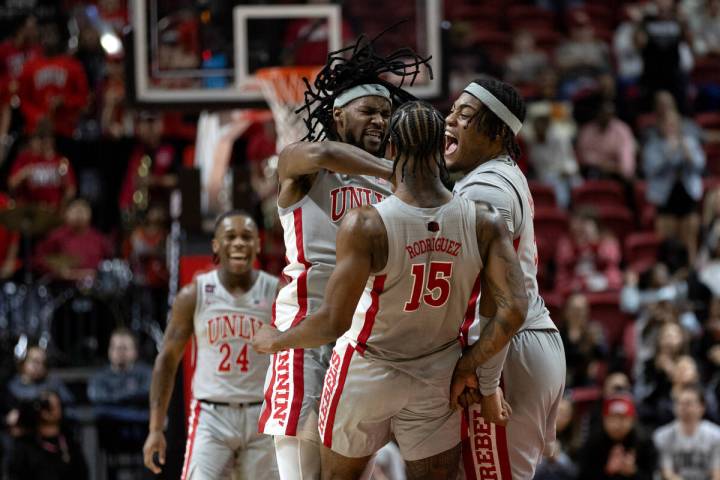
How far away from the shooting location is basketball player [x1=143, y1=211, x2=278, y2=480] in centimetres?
666

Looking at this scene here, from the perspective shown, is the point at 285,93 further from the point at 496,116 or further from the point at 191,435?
the point at 496,116

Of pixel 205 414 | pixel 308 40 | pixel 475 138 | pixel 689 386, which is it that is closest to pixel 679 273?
pixel 689 386

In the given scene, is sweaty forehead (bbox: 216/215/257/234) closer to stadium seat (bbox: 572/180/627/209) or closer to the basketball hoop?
the basketball hoop

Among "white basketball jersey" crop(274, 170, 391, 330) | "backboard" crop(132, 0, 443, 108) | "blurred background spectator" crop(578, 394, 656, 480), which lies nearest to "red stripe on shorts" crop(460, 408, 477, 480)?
"white basketball jersey" crop(274, 170, 391, 330)

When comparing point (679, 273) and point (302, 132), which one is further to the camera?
point (679, 273)

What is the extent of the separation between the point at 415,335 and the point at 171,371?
226 cm

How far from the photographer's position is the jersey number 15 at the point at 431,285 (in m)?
4.71

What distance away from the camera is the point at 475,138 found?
5227 mm

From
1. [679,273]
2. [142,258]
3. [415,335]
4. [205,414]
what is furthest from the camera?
[679,273]

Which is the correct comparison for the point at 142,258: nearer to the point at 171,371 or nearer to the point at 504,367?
the point at 171,371

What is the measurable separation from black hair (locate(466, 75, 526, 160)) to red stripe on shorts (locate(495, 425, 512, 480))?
3.78 ft

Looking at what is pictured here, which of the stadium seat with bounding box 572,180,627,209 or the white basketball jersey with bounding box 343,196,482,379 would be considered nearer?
the white basketball jersey with bounding box 343,196,482,379

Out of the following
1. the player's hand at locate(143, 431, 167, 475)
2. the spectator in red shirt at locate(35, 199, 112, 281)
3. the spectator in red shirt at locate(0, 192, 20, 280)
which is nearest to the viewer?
the player's hand at locate(143, 431, 167, 475)

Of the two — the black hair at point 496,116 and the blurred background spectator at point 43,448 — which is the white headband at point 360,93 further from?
the blurred background spectator at point 43,448
